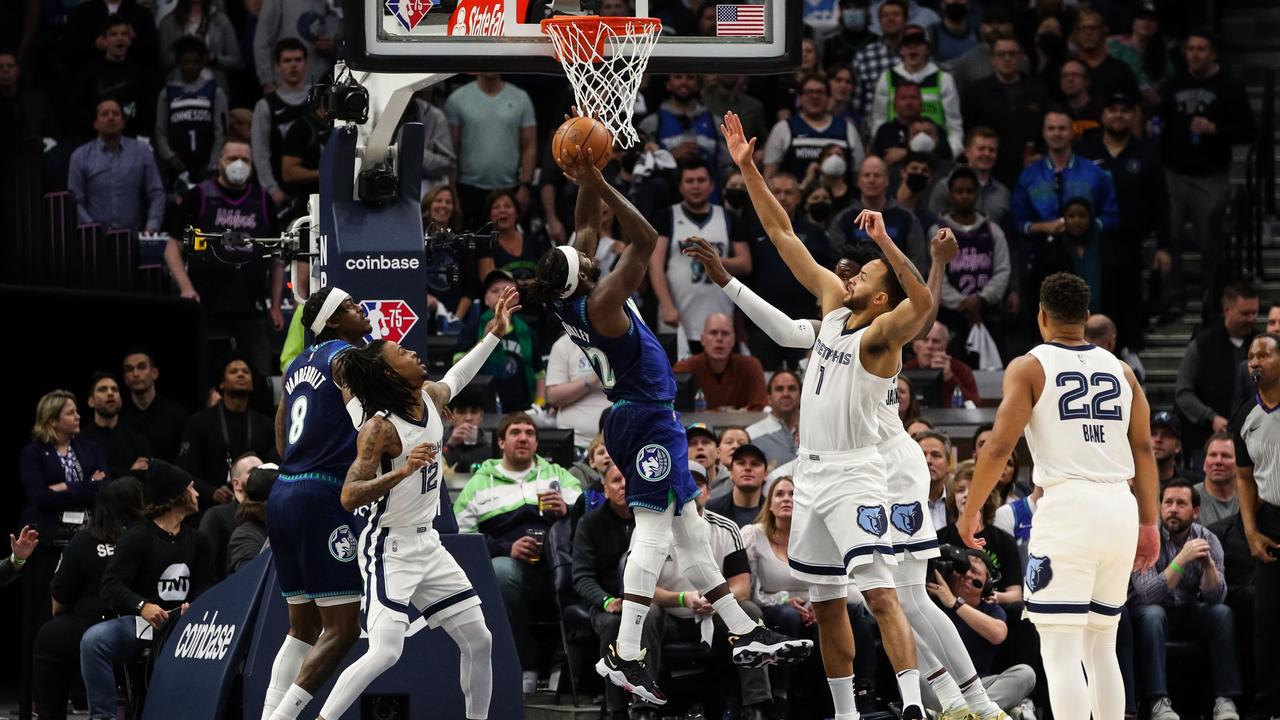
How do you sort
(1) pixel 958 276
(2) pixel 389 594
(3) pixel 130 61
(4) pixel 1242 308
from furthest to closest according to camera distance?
(3) pixel 130 61, (1) pixel 958 276, (4) pixel 1242 308, (2) pixel 389 594

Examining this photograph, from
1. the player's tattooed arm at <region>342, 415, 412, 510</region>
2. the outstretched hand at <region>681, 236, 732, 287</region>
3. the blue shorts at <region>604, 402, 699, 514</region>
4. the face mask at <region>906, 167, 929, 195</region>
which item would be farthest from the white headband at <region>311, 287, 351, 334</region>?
the face mask at <region>906, 167, 929, 195</region>

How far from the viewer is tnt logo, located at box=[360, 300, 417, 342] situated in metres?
11.7

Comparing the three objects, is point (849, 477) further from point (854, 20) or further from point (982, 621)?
point (854, 20)

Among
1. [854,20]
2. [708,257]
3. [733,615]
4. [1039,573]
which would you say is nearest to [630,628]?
[733,615]

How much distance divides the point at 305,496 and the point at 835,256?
22.3ft

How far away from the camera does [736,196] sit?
56.5 feet

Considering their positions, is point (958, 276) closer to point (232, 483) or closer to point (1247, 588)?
point (1247, 588)

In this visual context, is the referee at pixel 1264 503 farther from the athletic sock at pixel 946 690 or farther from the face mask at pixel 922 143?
the face mask at pixel 922 143

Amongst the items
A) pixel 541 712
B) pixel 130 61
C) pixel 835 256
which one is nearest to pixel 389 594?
pixel 541 712

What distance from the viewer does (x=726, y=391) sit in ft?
50.6

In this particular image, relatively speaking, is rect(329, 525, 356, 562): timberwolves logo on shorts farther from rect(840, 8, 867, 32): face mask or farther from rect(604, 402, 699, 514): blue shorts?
rect(840, 8, 867, 32): face mask

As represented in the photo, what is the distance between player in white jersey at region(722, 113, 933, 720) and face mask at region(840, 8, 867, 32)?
9457mm

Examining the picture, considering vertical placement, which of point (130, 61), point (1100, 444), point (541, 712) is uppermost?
point (130, 61)

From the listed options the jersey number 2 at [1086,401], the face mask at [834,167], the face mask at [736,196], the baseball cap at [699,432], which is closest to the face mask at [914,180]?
the face mask at [834,167]
